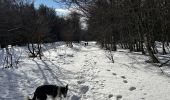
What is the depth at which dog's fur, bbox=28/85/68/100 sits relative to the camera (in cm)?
995

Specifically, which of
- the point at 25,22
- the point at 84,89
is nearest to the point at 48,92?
the point at 84,89

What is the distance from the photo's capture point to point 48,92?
1027 centimetres

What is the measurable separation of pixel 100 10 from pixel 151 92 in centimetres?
1208

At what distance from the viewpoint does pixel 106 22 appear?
2817 centimetres

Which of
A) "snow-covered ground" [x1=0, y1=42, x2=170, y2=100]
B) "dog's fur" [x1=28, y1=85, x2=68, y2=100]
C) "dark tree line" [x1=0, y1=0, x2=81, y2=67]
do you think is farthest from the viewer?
"dark tree line" [x1=0, y1=0, x2=81, y2=67]

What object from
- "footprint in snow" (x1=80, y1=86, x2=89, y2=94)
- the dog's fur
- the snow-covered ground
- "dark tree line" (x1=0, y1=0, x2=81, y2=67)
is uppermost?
"dark tree line" (x1=0, y1=0, x2=81, y2=67)

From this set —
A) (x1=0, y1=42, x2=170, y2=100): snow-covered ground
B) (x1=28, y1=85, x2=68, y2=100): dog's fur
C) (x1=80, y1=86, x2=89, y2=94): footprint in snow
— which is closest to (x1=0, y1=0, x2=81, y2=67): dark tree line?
(x1=0, y1=42, x2=170, y2=100): snow-covered ground

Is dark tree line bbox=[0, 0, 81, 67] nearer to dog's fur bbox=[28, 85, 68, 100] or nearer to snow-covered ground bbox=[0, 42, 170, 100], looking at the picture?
snow-covered ground bbox=[0, 42, 170, 100]

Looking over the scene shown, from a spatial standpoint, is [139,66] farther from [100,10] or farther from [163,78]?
[100,10]

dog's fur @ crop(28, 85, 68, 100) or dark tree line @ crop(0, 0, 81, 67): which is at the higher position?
dark tree line @ crop(0, 0, 81, 67)

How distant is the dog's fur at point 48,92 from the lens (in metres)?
9.95

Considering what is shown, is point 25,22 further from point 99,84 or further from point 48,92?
point 48,92

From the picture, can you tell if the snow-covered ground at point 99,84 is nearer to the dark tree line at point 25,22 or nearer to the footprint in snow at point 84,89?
the footprint in snow at point 84,89

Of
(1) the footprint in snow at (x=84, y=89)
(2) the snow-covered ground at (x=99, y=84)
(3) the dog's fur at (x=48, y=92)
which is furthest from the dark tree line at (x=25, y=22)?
(3) the dog's fur at (x=48, y=92)
